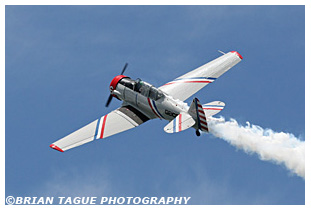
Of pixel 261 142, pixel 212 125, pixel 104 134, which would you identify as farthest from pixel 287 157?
pixel 104 134

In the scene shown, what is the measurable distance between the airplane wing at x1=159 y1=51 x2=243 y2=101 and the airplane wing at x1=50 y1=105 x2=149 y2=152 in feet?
9.76

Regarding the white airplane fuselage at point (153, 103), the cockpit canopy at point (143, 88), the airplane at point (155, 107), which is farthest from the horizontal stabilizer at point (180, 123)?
the cockpit canopy at point (143, 88)

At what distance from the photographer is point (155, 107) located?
28.0 meters

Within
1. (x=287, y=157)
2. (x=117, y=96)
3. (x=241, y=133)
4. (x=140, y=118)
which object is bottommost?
(x=287, y=157)

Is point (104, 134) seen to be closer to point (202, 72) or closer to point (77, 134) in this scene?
point (77, 134)

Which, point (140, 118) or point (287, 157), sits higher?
point (140, 118)

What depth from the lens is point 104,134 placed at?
2692cm

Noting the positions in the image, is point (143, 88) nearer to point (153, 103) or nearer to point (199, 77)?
point (153, 103)

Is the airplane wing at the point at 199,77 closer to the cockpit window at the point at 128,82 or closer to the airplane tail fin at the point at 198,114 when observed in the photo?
the cockpit window at the point at 128,82

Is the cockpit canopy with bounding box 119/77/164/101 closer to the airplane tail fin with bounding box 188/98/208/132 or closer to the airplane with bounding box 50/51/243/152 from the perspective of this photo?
the airplane with bounding box 50/51/243/152

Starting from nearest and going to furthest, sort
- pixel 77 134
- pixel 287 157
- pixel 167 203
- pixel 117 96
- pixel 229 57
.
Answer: pixel 167 203, pixel 287 157, pixel 77 134, pixel 117 96, pixel 229 57

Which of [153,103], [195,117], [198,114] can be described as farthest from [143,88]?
[198,114]

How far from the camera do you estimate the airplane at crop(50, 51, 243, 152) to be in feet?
85.2

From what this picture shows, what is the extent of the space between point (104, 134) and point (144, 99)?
10.1 feet
